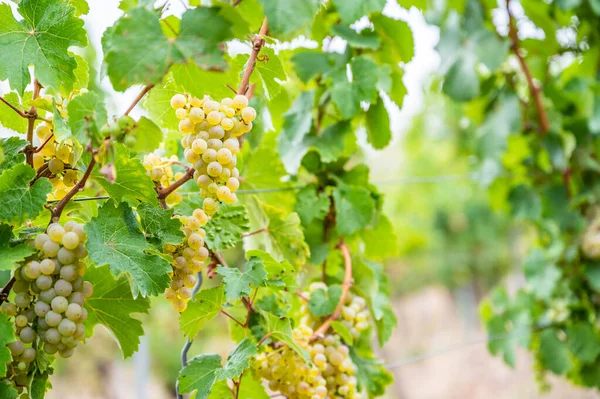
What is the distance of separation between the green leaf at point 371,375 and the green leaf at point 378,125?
296mm

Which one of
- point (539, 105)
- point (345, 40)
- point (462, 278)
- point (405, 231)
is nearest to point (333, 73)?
point (345, 40)

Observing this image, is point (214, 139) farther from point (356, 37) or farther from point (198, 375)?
point (356, 37)

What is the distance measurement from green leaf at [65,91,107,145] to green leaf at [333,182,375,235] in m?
0.39

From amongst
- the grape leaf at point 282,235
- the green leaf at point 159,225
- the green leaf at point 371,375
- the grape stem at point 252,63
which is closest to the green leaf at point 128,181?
the green leaf at point 159,225

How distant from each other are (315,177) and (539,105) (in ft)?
2.65

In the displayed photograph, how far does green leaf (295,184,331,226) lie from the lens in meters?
0.74

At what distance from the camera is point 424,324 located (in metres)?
8.62

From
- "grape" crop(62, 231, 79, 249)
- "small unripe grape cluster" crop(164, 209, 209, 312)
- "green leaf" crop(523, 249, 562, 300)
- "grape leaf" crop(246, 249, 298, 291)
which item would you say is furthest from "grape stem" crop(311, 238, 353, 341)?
"green leaf" crop(523, 249, 562, 300)

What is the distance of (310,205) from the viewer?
75 cm

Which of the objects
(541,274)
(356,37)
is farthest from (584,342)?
(356,37)

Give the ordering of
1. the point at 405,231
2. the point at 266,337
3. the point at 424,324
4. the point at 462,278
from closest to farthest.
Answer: the point at 266,337 < the point at 405,231 < the point at 462,278 < the point at 424,324

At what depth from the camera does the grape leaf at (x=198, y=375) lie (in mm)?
520

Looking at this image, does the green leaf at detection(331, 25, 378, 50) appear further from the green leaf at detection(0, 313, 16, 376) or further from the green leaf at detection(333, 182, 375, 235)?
the green leaf at detection(0, 313, 16, 376)

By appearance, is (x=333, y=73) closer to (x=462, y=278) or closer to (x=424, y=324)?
(x=462, y=278)
